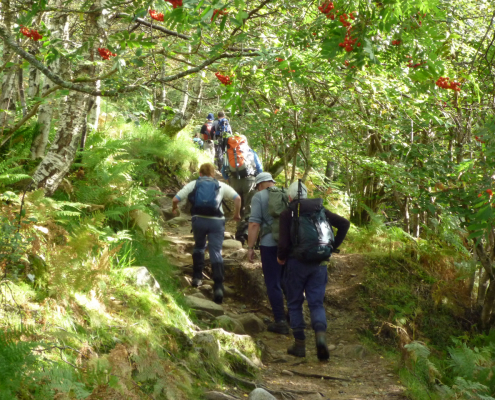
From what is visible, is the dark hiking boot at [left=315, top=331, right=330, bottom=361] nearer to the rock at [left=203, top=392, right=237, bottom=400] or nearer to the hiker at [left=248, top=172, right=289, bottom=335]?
the hiker at [left=248, top=172, right=289, bottom=335]

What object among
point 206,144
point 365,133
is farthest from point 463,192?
point 206,144

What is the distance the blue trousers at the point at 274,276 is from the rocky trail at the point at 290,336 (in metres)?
0.35

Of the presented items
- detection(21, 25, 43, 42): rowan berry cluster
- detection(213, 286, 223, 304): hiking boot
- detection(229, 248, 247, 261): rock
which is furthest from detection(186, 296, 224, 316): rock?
detection(21, 25, 43, 42): rowan berry cluster

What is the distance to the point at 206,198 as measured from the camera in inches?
292

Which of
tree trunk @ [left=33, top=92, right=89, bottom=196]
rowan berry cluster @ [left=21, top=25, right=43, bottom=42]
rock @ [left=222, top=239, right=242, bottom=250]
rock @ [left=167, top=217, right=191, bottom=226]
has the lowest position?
rock @ [left=222, top=239, right=242, bottom=250]

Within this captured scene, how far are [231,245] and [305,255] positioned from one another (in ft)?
14.0

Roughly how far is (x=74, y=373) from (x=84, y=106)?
12.3ft

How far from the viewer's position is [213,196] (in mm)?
7426

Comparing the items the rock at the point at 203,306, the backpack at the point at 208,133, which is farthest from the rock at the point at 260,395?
the backpack at the point at 208,133

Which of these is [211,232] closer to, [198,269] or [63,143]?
[198,269]

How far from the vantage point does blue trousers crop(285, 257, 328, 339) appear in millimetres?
6043

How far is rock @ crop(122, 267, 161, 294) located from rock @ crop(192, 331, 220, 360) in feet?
3.17

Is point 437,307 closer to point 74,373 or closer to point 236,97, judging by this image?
point 236,97

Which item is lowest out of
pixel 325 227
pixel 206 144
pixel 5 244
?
pixel 5 244
